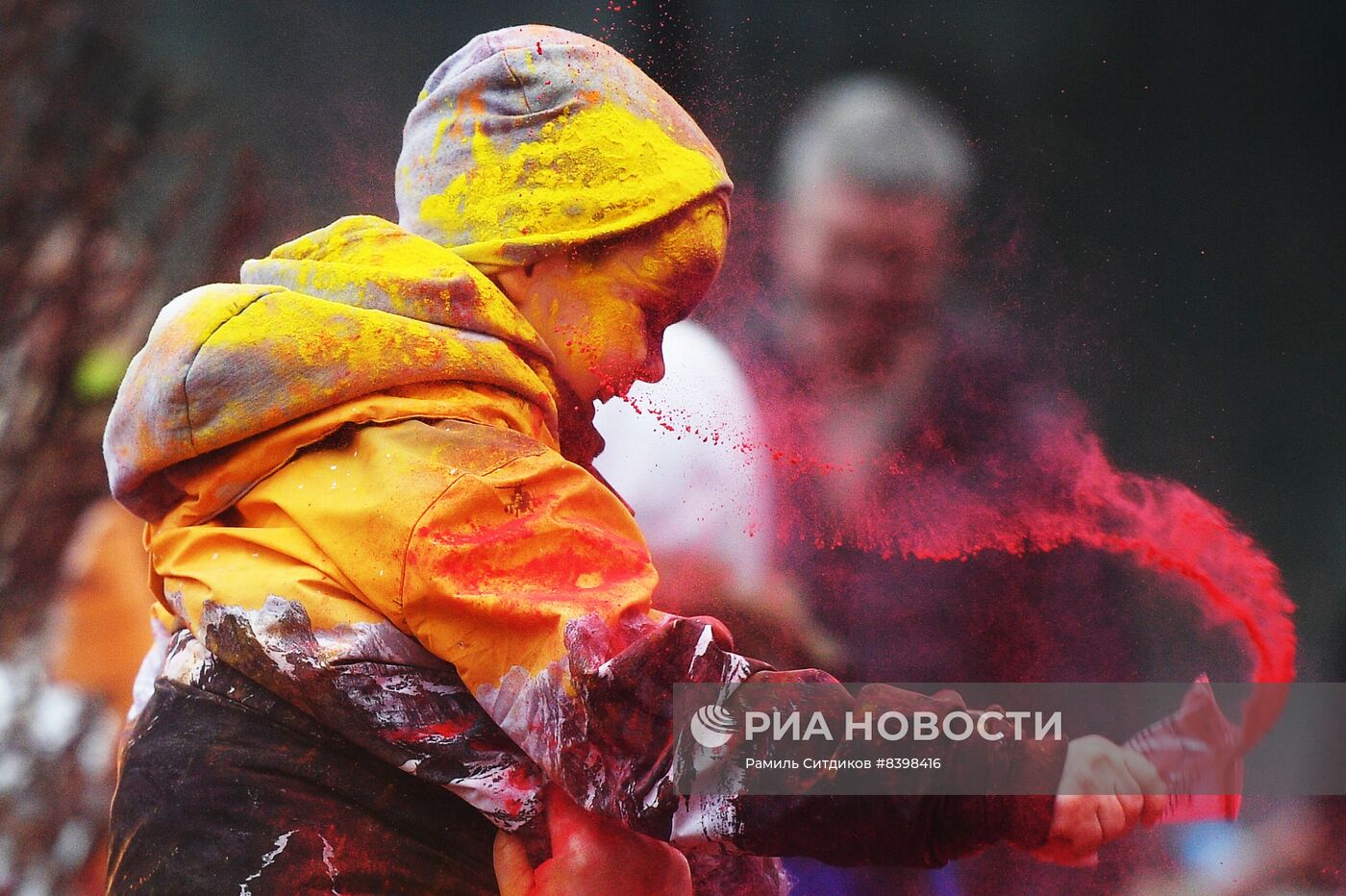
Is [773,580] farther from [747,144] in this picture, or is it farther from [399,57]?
[399,57]

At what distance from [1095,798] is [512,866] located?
409 millimetres

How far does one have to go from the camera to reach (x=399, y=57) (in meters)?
1.23

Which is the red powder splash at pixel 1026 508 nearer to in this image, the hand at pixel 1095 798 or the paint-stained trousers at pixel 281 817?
the hand at pixel 1095 798

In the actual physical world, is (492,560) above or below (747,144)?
below

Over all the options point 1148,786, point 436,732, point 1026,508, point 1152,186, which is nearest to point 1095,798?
point 1148,786

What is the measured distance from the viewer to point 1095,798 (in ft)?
2.87

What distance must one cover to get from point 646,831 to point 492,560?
21 centimetres

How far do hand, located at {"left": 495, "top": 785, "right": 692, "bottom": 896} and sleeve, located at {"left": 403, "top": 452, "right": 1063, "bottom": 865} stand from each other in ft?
0.21

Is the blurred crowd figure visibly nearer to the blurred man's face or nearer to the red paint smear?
the blurred man's face

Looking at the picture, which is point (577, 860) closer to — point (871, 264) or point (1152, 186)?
point (871, 264)

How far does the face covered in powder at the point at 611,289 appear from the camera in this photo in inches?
40.3

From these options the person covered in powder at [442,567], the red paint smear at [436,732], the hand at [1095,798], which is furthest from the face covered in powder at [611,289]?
the hand at [1095,798]

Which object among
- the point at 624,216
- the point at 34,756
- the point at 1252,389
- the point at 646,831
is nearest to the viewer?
the point at 646,831

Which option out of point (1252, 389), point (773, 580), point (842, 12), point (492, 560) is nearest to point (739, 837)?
point (492, 560)
